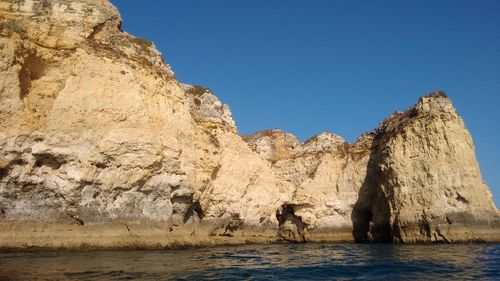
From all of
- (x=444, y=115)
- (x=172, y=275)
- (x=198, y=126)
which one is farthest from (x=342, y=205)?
(x=172, y=275)

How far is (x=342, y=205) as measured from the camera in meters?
35.3

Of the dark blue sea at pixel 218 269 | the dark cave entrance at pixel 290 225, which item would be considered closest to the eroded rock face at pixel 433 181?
the dark cave entrance at pixel 290 225

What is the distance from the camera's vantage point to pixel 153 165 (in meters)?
20.8

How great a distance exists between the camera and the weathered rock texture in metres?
17.8

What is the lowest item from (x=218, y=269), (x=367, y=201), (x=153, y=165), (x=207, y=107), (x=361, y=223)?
(x=218, y=269)

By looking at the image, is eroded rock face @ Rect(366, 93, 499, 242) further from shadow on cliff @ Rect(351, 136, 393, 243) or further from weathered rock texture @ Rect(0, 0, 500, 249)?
shadow on cliff @ Rect(351, 136, 393, 243)

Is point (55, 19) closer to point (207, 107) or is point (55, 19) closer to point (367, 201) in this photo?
point (207, 107)

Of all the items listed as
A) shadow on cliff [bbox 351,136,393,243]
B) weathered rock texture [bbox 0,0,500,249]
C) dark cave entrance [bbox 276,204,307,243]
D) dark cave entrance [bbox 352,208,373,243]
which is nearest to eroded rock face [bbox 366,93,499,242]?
weathered rock texture [bbox 0,0,500,249]

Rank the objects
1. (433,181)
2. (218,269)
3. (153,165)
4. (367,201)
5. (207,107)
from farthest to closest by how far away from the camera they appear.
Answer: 1. (367,201)
2. (433,181)
3. (207,107)
4. (153,165)
5. (218,269)

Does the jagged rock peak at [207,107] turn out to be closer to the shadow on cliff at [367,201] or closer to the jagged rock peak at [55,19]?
the jagged rock peak at [55,19]

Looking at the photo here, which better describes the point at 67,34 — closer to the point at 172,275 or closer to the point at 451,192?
the point at 172,275

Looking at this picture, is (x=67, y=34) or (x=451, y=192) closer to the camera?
(x=67, y=34)

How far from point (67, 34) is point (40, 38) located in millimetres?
1171

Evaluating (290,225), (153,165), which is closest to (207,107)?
(153,165)
